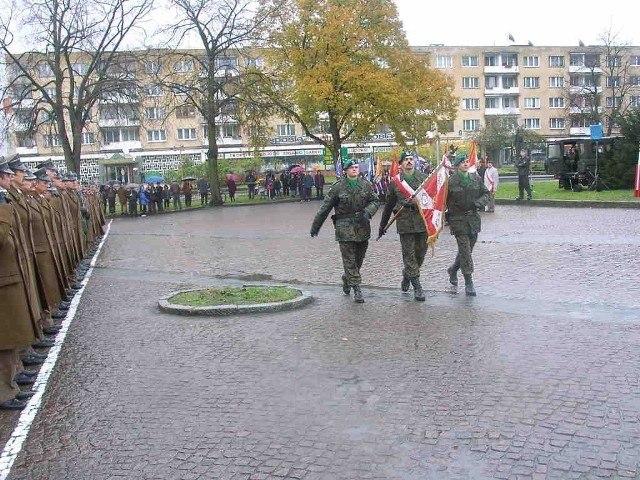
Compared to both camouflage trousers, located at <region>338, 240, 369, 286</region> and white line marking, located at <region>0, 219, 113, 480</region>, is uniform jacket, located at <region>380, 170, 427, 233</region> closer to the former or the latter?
camouflage trousers, located at <region>338, 240, 369, 286</region>

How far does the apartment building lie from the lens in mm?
75812

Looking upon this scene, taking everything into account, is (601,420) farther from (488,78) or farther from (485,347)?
(488,78)

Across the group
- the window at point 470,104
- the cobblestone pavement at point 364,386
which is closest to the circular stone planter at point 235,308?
the cobblestone pavement at point 364,386

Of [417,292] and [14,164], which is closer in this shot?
[14,164]

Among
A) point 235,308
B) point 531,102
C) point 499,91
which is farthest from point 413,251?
point 531,102

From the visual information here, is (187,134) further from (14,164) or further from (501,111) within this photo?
(14,164)

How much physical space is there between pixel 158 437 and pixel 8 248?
2.17 meters

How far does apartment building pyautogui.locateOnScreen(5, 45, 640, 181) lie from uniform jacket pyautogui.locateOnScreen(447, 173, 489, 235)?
5906 cm

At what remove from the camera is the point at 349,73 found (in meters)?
37.7

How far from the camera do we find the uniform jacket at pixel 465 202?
31.9 feet

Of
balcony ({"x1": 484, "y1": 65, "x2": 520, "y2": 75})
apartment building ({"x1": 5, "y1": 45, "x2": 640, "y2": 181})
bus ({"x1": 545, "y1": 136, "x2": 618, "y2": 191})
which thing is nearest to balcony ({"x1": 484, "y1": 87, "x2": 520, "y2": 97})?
apartment building ({"x1": 5, "y1": 45, "x2": 640, "y2": 181})

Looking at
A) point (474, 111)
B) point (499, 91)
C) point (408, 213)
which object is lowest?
point (408, 213)

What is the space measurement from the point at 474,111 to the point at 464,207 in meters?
83.9

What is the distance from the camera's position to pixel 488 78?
90.1 m
